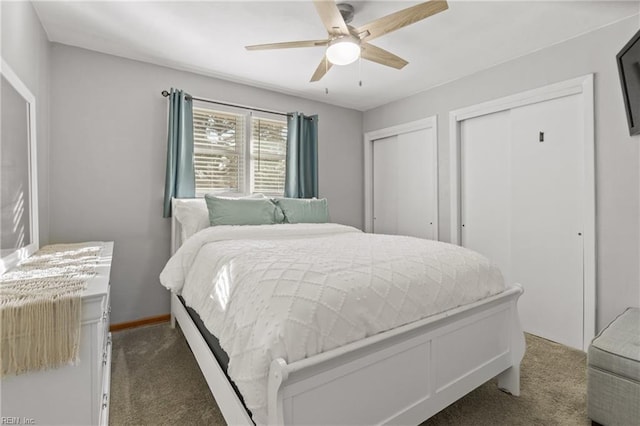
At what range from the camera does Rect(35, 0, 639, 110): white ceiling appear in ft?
6.79

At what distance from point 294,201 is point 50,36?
2340mm

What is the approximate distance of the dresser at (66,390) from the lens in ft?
3.31

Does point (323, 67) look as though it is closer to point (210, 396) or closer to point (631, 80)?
point (631, 80)

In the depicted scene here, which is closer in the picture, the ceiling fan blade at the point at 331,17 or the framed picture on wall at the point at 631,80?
the ceiling fan blade at the point at 331,17

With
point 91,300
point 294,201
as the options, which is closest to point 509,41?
point 294,201

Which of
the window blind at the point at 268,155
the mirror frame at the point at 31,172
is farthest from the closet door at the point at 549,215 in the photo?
the mirror frame at the point at 31,172

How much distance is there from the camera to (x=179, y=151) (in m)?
2.91

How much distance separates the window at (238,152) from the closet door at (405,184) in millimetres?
1418

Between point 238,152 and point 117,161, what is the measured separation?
1.14 m

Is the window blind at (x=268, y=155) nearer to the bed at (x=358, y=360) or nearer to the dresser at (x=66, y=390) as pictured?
the bed at (x=358, y=360)

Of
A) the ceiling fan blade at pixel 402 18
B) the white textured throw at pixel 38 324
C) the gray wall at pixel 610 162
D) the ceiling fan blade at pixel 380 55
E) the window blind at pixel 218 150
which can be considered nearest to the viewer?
the white textured throw at pixel 38 324

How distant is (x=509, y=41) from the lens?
2527mm

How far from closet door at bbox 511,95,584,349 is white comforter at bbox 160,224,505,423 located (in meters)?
1.24

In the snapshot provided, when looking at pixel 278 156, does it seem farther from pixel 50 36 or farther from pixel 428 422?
pixel 428 422
